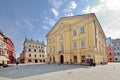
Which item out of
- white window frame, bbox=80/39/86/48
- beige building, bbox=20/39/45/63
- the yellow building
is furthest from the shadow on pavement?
beige building, bbox=20/39/45/63

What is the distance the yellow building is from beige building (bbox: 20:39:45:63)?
926 inches

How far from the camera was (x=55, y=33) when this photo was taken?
131 feet

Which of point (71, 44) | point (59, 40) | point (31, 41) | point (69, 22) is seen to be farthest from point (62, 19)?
point (31, 41)

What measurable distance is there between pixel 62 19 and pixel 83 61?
15.3 meters

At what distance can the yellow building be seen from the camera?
26.8 m

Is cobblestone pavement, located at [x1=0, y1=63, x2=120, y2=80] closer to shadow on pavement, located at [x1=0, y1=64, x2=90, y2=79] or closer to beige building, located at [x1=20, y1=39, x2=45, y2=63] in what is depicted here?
shadow on pavement, located at [x1=0, y1=64, x2=90, y2=79]

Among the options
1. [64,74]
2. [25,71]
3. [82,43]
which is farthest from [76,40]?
[64,74]

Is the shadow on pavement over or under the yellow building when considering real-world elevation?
under

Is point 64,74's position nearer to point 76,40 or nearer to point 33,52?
point 76,40

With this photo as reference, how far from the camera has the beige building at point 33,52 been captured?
6162 centimetres

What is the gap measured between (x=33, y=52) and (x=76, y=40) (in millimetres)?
38945

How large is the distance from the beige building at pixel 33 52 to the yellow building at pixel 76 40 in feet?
77.2

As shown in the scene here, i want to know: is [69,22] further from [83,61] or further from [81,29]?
[83,61]

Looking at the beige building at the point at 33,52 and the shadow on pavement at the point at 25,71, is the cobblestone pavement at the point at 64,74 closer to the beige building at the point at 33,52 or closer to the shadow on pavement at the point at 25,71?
the shadow on pavement at the point at 25,71
